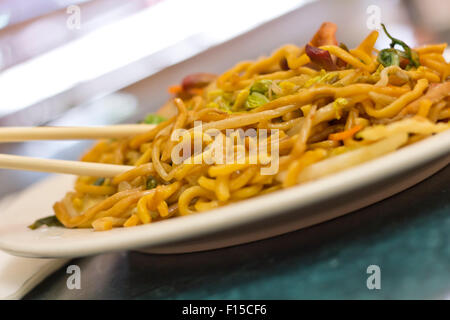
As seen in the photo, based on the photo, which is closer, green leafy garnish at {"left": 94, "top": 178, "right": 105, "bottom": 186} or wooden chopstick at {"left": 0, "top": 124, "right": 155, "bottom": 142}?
wooden chopstick at {"left": 0, "top": 124, "right": 155, "bottom": 142}

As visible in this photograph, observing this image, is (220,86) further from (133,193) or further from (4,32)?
(4,32)

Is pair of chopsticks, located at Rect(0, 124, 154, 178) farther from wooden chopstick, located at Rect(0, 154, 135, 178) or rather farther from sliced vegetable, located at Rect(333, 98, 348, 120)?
sliced vegetable, located at Rect(333, 98, 348, 120)

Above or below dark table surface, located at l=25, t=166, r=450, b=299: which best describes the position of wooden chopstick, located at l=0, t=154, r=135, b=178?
above

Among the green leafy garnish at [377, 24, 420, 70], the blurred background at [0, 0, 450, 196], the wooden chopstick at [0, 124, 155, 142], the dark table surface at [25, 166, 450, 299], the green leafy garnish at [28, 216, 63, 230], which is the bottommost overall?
the dark table surface at [25, 166, 450, 299]

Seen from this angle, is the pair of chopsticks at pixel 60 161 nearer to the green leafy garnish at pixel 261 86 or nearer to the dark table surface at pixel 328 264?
the dark table surface at pixel 328 264

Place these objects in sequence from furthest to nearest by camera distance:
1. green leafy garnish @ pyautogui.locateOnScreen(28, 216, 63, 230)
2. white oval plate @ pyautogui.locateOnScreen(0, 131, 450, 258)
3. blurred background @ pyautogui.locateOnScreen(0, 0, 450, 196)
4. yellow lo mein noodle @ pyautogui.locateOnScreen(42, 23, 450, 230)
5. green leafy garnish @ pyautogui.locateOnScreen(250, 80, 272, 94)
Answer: blurred background @ pyautogui.locateOnScreen(0, 0, 450, 196), green leafy garnish @ pyautogui.locateOnScreen(28, 216, 63, 230), green leafy garnish @ pyautogui.locateOnScreen(250, 80, 272, 94), yellow lo mein noodle @ pyautogui.locateOnScreen(42, 23, 450, 230), white oval plate @ pyautogui.locateOnScreen(0, 131, 450, 258)

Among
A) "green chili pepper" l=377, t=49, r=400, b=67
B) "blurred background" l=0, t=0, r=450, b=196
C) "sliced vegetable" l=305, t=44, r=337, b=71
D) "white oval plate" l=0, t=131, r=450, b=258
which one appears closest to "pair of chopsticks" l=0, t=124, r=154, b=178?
"white oval plate" l=0, t=131, r=450, b=258

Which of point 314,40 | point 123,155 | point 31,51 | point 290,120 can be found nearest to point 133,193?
point 123,155
